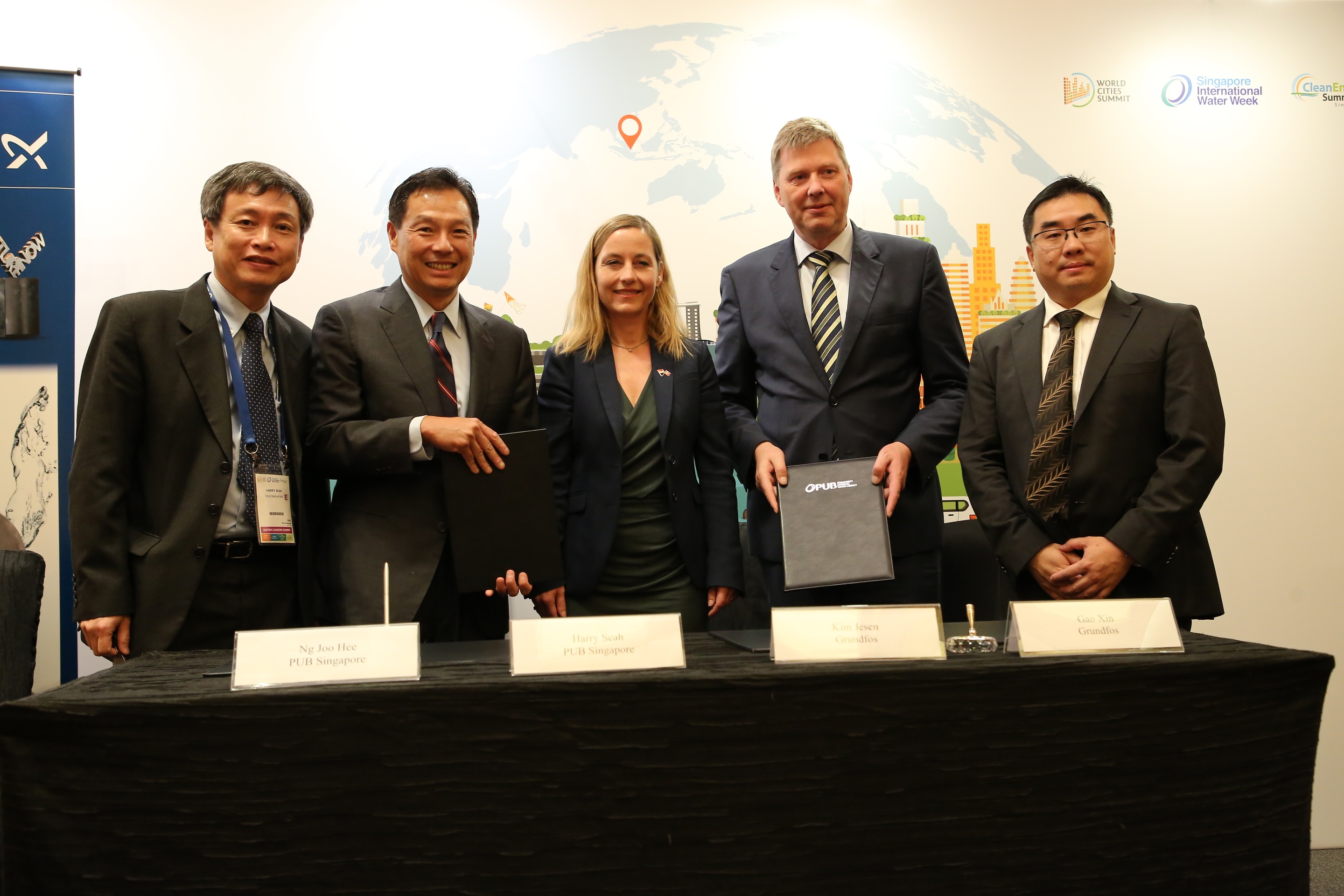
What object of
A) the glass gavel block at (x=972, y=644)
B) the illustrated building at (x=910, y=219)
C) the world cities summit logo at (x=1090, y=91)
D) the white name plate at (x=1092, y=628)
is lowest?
the glass gavel block at (x=972, y=644)

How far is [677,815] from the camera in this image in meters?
1.26

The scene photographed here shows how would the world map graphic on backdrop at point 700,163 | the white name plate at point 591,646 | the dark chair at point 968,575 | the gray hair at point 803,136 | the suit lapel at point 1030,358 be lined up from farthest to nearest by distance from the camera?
the world map graphic on backdrop at point 700,163
the dark chair at point 968,575
the gray hair at point 803,136
the suit lapel at point 1030,358
the white name plate at point 591,646

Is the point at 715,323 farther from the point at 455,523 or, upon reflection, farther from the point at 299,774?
the point at 299,774

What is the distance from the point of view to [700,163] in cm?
352

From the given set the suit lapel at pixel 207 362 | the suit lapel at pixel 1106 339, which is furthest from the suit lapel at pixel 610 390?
the suit lapel at pixel 1106 339

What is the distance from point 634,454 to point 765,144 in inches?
71.4

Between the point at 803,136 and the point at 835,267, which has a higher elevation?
the point at 803,136

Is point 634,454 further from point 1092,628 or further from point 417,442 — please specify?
point 1092,628

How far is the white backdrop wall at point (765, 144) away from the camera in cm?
329

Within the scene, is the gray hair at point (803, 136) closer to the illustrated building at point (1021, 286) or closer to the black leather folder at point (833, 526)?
the black leather folder at point (833, 526)

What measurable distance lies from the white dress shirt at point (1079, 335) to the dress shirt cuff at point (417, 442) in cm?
153

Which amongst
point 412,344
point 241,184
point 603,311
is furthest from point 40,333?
point 603,311

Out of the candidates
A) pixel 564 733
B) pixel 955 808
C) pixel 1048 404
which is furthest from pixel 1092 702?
pixel 1048 404

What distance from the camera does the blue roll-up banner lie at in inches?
125
